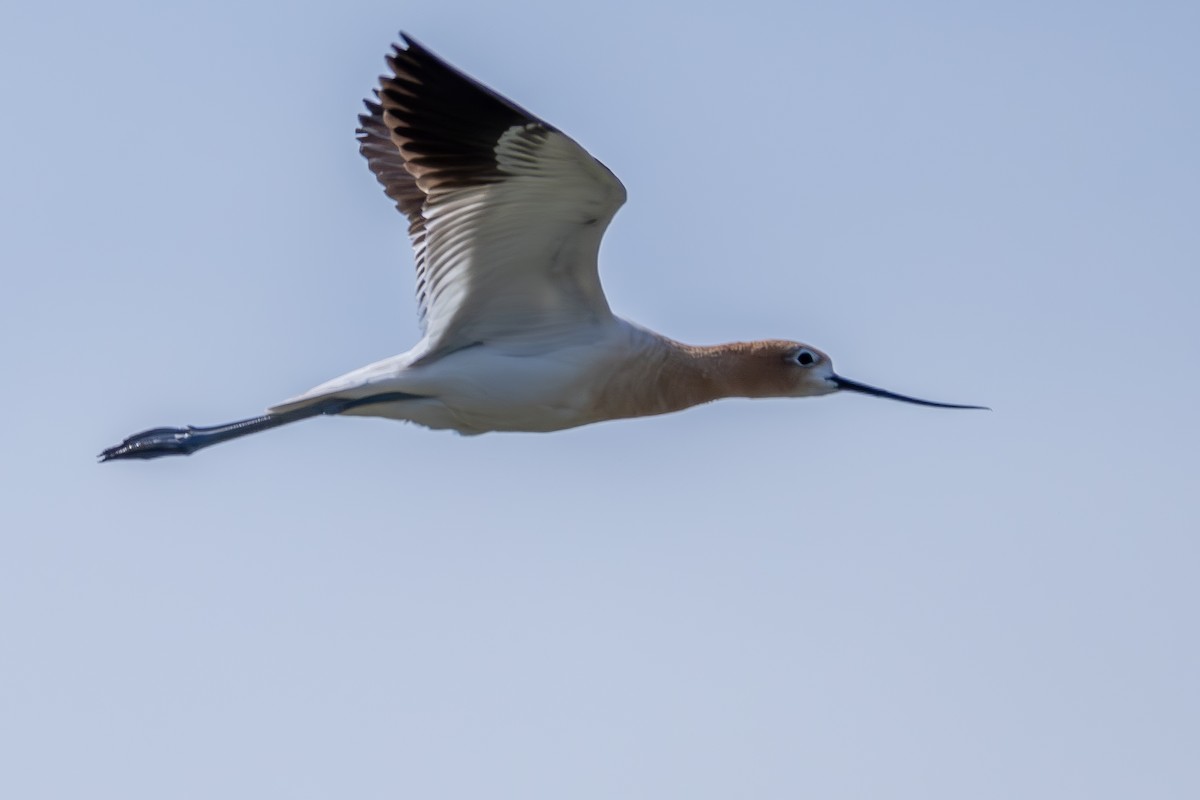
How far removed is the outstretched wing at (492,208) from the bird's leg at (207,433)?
2.09ft

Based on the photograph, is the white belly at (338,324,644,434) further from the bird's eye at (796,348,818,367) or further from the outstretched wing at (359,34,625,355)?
the bird's eye at (796,348,818,367)

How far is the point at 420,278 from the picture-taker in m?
13.3

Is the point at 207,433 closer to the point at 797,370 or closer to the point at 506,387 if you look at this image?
the point at 506,387

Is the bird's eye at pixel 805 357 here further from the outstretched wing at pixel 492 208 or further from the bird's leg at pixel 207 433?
the bird's leg at pixel 207 433

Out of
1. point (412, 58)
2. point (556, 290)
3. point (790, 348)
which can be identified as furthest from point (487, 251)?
point (790, 348)

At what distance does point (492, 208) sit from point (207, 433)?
2.42 meters

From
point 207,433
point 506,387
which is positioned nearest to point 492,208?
point 506,387

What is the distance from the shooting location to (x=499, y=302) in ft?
42.4

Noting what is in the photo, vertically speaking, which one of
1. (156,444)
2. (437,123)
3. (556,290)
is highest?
(437,123)

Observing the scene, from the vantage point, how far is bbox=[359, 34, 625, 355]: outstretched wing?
11969 millimetres

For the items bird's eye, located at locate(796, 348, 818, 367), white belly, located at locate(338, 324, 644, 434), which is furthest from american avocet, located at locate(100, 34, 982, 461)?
bird's eye, located at locate(796, 348, 818, 367)

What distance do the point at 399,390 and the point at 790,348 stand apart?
8.68 feet

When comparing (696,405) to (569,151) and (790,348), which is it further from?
(569,151)

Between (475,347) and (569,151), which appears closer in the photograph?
(569,151)
